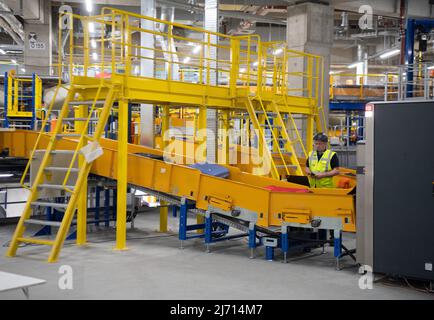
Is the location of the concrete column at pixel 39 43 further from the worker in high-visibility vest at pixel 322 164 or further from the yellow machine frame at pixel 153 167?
the worker in high-visibility vest at pixel 322 164

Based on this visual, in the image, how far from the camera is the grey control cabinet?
280 inches

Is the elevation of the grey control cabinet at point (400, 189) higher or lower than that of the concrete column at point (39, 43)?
lower

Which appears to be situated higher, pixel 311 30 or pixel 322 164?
pixel 311 30

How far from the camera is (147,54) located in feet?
47.5

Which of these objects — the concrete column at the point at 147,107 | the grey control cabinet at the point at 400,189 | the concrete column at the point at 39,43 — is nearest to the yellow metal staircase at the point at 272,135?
the concrete column at the point at 147,107

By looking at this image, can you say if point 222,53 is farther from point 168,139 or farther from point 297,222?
point 297,222

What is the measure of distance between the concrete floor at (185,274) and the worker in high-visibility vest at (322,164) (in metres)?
1.36

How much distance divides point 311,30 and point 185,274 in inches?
394

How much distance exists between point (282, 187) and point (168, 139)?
4.18 metres

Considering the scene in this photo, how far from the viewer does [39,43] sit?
71.3ft

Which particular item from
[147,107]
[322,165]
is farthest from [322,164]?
[147,107]

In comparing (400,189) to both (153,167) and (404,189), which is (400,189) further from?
(153,167)

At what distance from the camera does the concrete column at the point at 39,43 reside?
21438 mm
